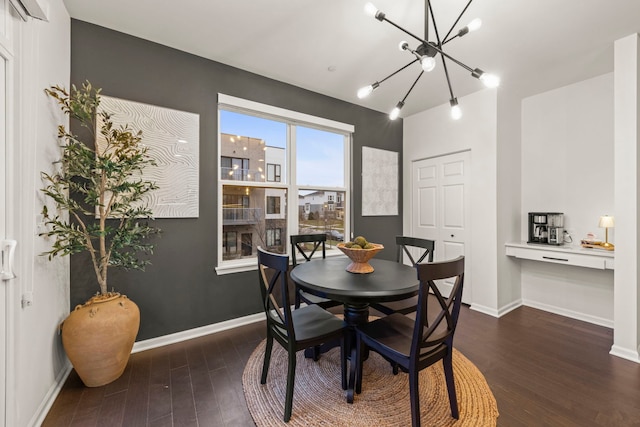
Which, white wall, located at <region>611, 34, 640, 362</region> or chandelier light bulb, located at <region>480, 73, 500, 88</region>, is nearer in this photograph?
chandelier light bulb, located at <region>480, 73, 500, 88</region>

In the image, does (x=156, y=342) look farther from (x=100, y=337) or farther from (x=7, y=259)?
(x=7, y=259)

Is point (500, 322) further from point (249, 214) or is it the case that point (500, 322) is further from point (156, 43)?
point (156, 43)

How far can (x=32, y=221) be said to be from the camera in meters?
1.58

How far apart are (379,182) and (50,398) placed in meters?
3.94

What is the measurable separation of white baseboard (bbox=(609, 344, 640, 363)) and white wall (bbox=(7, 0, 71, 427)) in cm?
429

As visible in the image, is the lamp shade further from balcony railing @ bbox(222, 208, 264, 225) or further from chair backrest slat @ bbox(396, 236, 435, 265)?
balcony railing @ bbox(222, 208, 264, 225)

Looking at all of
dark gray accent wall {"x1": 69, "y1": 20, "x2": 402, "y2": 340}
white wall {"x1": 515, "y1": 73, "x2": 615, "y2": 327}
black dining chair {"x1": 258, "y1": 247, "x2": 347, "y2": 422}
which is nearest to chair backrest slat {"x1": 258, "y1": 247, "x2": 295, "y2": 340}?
black dining chair {"x1": 258, "y1": 247, "x2": 347, "y2": 422}

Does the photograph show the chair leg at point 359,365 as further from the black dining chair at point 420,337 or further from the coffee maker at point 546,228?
the coffee maker at point 546,228

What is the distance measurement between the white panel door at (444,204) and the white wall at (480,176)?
0.11 m

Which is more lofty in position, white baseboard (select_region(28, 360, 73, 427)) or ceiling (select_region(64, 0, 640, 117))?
ceiling (select_region(64, 0, 640, 117))

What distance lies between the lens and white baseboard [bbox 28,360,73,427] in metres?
1.60

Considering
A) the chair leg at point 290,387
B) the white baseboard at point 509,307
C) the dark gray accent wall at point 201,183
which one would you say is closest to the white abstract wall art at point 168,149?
the dark gray accent wall at point 201,183

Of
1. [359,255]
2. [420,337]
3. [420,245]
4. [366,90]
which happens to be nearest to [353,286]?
[359,255]

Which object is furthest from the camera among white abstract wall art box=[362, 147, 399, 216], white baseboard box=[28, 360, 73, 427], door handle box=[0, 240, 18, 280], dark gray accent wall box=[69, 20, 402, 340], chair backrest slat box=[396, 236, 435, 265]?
white abstract wall art box=[362, 147, 399, 216]
